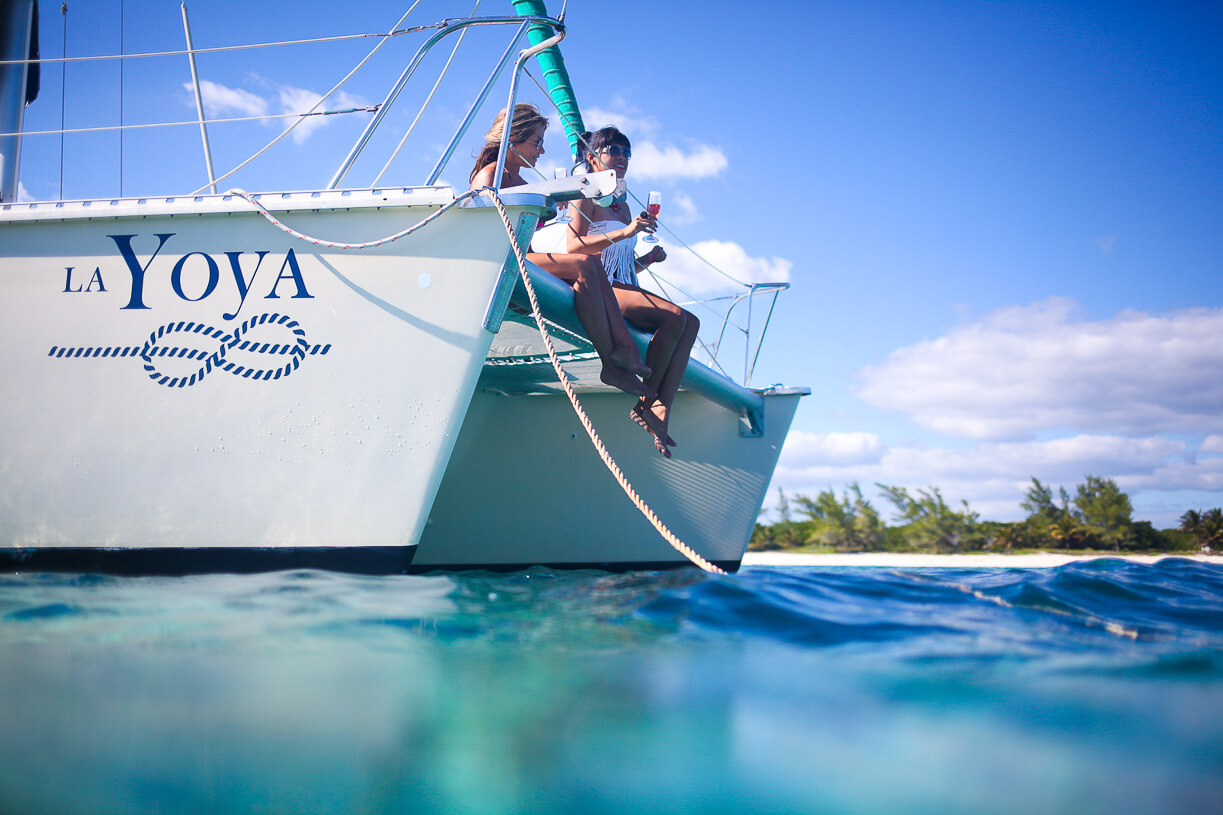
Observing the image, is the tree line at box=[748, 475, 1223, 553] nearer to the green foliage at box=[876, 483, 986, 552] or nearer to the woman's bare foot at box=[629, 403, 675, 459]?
the green foliage at box=[876, 483, 986, 552]

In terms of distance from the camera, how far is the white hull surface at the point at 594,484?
548cm

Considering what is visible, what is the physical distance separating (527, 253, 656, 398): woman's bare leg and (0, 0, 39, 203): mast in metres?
4.02

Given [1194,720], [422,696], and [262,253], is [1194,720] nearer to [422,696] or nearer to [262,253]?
[422,696]

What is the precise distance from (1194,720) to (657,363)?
255cm

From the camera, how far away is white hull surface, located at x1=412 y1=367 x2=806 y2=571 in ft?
18.0

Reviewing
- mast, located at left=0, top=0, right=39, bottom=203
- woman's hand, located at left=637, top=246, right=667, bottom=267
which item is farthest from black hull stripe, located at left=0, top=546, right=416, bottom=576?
mast, located at left=0, top=0, right=39, bottom=203

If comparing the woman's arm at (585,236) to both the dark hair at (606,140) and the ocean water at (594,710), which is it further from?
the ocean water at (594,710)

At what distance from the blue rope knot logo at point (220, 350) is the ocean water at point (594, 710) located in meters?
1.00

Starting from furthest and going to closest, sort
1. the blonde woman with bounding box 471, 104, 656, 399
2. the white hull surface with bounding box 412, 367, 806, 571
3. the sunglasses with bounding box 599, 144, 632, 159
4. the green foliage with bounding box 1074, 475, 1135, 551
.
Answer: the green foliage with bounding box 1074, 475, 1135, 551, the white hull surface with bounding box 412, 367, 806, 571, the sunglasses with bounding box 599, 144, 632, 159, the blonde woman with bounding box 471, 104, 656, 399

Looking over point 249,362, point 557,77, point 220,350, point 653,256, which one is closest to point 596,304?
point 653,256

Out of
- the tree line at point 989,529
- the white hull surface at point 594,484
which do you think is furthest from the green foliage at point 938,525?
the white hull surface at point 594,484

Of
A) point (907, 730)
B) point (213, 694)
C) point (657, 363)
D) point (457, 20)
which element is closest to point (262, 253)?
point (457, 20)

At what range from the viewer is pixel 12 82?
4844 millimetres

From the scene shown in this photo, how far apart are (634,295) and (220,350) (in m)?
1.94
